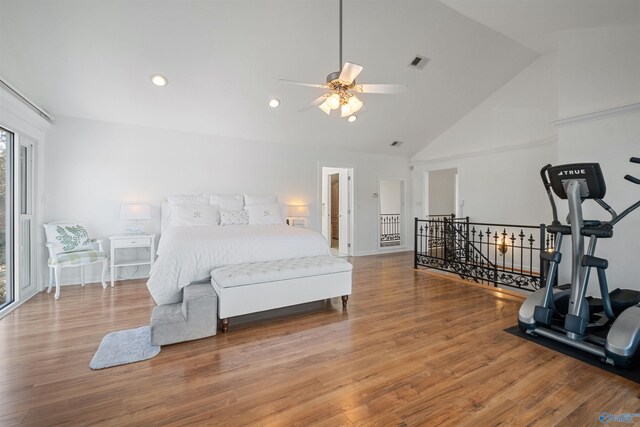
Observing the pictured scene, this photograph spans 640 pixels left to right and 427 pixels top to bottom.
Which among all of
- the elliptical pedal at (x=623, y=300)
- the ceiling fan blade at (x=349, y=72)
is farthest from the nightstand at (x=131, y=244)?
the elliptical pedal at (x=623, y=300)

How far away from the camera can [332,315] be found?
3.22m

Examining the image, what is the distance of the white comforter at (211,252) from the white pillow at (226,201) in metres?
1.41

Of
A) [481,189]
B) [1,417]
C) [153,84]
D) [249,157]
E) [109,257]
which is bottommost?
[1,417]

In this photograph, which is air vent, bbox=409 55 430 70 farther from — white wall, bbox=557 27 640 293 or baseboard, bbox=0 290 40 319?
baseboard, bbox=0 290 40 319

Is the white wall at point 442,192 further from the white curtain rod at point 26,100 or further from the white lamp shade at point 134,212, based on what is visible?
the white curtain rod at point 26,100

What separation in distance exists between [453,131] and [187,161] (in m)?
5.73

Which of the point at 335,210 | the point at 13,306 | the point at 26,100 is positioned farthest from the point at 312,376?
the point at 335,210

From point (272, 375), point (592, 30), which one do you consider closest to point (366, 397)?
point (272, 375)

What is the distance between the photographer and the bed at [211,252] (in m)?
2.98

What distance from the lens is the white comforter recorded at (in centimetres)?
298

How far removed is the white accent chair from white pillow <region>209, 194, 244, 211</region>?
5.84 ft

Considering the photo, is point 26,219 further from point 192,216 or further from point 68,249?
point 192,216

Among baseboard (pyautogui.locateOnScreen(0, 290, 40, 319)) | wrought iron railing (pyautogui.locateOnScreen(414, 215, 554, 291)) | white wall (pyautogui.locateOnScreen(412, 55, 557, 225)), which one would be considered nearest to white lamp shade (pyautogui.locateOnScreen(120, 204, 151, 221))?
baseboard (pyautogui.locateOnScreen(0, 290, 40, 319))

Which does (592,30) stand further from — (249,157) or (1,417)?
(1,417)
